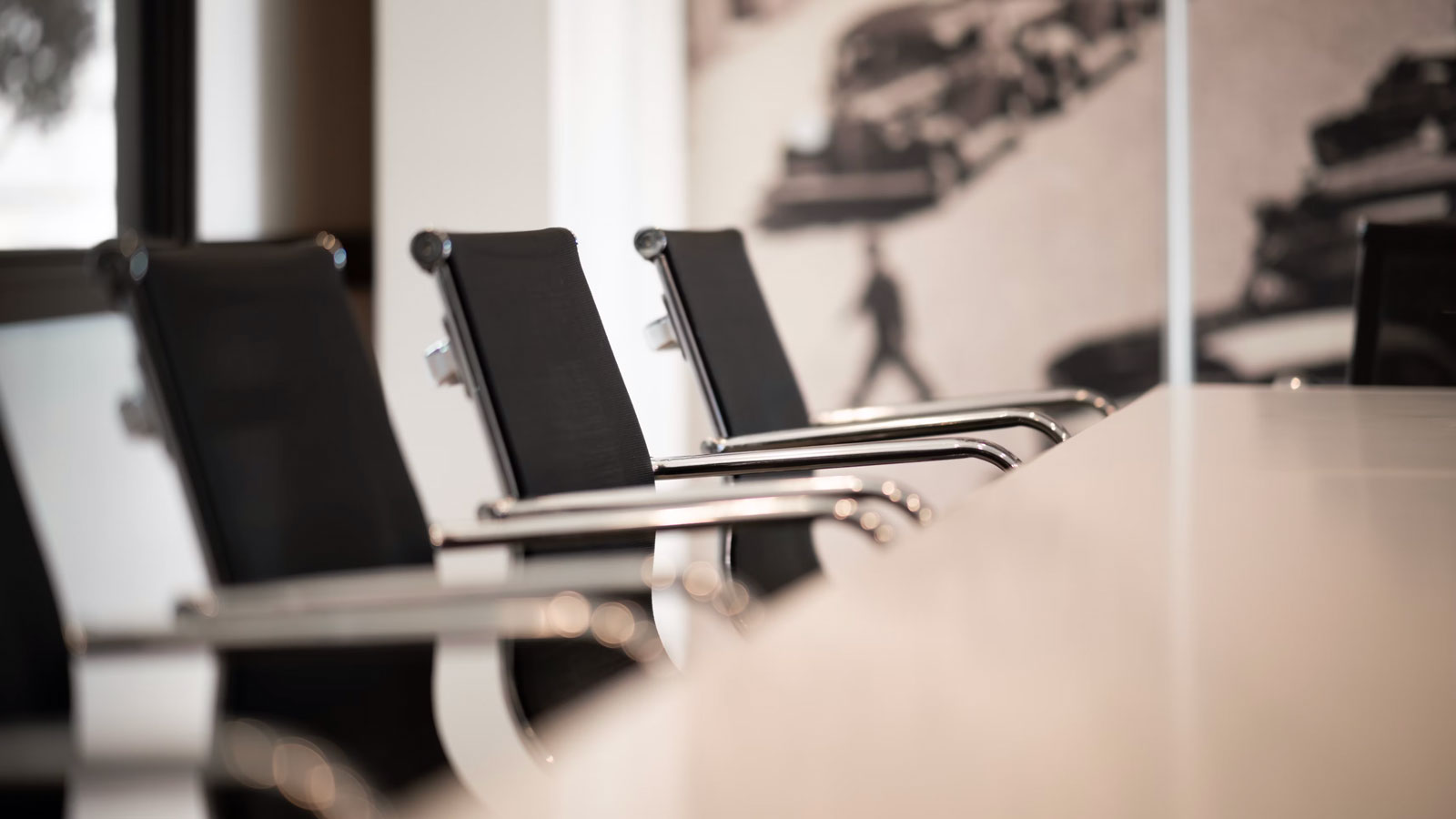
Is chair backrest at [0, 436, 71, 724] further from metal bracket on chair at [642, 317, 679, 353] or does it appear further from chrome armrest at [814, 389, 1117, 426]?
chrome armrest at [814, 389, 1117, 426]

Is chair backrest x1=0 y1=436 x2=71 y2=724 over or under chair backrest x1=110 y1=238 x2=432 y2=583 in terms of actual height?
under

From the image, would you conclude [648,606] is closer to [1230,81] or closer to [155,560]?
[155,560]

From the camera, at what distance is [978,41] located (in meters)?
4.46

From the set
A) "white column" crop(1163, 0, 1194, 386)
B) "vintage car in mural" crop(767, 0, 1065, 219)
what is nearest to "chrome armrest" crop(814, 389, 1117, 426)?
"white column" crop(1163, 0, 1194, 386)

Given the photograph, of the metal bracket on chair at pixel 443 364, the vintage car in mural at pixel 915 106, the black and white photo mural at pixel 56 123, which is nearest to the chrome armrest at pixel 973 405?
the metal bracket on chair at pixel 443 364

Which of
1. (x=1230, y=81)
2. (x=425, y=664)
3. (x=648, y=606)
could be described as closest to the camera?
(x=425, y=664)

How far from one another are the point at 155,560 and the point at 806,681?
3.35m

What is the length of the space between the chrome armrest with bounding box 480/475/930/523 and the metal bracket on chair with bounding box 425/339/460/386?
0.69 feet

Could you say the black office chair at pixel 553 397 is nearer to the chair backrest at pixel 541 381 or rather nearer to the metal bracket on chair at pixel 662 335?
the chair backrest at pixel 541 381

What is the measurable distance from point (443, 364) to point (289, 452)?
34 cm

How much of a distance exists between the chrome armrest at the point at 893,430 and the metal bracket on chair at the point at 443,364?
1.54 ft

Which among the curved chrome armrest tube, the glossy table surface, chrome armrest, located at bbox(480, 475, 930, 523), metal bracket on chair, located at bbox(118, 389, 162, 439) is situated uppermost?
metal bracket on chair, located at bbox(118, 389, 162, 439)

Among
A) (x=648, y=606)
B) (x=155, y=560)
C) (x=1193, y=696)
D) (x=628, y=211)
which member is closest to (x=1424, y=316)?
(x=648, y=606)

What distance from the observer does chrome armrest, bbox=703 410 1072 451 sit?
2.02m
